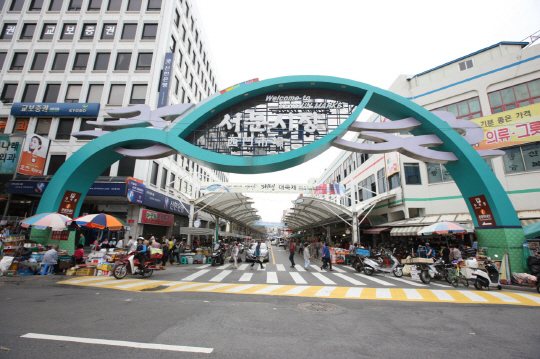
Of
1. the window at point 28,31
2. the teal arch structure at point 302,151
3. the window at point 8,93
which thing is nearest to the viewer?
the teal arch structure at point 302,151

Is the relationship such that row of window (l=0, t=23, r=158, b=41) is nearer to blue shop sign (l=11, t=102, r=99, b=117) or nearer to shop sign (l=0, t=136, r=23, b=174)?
blue shop sign (l=11, t=102, r=99, b=117)

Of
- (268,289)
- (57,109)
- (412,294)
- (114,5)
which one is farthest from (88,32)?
(412,294)

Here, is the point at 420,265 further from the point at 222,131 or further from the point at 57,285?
the point at 57,285

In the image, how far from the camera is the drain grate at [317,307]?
6438 millimetres

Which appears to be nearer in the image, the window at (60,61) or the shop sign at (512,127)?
the shop sign at (512,127)

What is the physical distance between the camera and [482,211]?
41.1 feet

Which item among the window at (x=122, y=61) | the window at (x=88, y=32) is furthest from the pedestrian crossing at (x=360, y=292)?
the window at (x=88, y=32)

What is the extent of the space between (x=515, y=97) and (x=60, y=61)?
37.1m

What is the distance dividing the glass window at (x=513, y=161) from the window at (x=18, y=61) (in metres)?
40.2

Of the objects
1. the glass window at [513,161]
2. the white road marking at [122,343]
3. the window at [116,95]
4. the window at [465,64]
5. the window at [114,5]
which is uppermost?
the window at [114,5]

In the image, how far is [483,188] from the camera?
12133mm

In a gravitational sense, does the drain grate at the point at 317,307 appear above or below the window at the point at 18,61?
below

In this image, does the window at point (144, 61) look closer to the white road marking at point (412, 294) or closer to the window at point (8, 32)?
the window at point (8, 32)

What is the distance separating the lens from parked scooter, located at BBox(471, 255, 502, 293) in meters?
9.74
